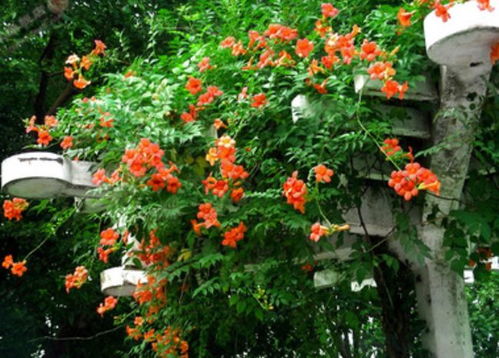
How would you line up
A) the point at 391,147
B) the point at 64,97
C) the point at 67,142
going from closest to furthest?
the point at 391,147, the point at 67,142, the point at 64,97

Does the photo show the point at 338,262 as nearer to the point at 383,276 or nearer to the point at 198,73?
the point at 383,276

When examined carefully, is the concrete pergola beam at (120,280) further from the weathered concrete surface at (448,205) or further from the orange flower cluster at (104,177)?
the weathered concrete surface at (448,205)

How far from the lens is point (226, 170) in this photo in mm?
3453

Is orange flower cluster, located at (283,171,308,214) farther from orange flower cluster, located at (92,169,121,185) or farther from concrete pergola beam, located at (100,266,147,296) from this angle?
concrete pergola beam, located at (100,266,147,296)

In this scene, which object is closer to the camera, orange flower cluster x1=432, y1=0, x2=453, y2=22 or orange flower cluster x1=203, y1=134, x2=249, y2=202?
orange flower cluster x1=432, y1=0, x2=453, y2=22

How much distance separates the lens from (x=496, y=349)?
11.2 meters

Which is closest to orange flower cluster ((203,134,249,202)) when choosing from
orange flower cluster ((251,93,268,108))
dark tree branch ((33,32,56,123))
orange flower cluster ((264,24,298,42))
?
orange flower cluster ((251,93,268,108))

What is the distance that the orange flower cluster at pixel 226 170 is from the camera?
3.44 m

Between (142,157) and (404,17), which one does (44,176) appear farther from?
(404,17)

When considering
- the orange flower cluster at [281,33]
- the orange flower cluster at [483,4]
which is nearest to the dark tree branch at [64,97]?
the orange flower cluster at [281,33]

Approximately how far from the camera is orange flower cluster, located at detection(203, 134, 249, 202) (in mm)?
3443

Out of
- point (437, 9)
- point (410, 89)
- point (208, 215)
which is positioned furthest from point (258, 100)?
point (437, 9)

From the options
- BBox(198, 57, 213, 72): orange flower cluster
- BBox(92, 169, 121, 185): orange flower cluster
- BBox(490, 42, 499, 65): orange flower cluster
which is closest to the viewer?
BBox(490, 42, 499, 65): orange flower cluster

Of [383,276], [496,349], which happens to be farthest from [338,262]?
[496,349]
